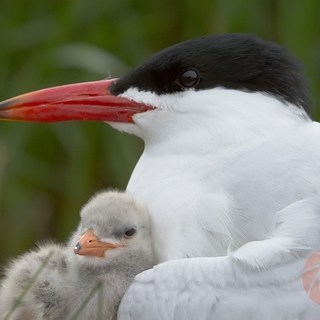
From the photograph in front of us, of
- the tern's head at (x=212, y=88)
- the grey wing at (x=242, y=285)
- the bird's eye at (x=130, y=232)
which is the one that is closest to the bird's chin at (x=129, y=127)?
the tern's head at (x=212, y=88)

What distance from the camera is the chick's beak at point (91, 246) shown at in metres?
2.13

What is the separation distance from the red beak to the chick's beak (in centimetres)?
46

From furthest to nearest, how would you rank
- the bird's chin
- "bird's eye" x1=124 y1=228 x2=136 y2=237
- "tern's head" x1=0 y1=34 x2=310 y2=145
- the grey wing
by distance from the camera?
the bird's chin, "tern's head" x1=0 y1=34 x2=310 y2=145, "bird's eye" x1=124 y1=228 x2=136 y2=237, the grey wing

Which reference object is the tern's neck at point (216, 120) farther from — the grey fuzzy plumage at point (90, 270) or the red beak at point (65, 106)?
the grey fuzzy plumage at point (90, 270)

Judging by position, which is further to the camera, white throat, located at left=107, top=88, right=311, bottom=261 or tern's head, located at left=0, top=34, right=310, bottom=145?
tern's head, located at left=0, top=34, right=310, bottom=145

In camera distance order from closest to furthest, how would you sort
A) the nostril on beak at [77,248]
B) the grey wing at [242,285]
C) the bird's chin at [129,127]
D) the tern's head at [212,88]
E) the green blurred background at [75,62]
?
1. the grey wing at [242,285]
2. the nostril on beak at [77,248]
3. the tern's head at [212,88]
4. the bird's chin at [129,127]
5. the green blurred background at [75,62]

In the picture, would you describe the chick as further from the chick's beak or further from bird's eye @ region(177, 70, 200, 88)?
bird's eye @ region(177, 70, 200, 88)

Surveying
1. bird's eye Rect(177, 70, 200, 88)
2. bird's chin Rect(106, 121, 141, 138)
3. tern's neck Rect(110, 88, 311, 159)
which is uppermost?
bird's eye Rect(177, 70, 200, 88)

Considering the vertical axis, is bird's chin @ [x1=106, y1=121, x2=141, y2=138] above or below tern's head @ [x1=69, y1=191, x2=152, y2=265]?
above

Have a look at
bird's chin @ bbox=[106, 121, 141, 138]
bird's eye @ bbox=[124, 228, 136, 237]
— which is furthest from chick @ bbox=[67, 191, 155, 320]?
bird's chin @ bbox=[106, 121, 141, 138]

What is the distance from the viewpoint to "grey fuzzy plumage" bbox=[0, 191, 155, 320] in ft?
6.99

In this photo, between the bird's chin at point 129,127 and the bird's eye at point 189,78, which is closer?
the bird's eye at point 189,78

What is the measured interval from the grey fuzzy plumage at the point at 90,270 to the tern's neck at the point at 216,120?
0.80 ft

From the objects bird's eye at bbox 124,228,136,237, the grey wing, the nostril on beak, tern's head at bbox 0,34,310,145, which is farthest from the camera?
tern's head at bbox 0,34,310,145
